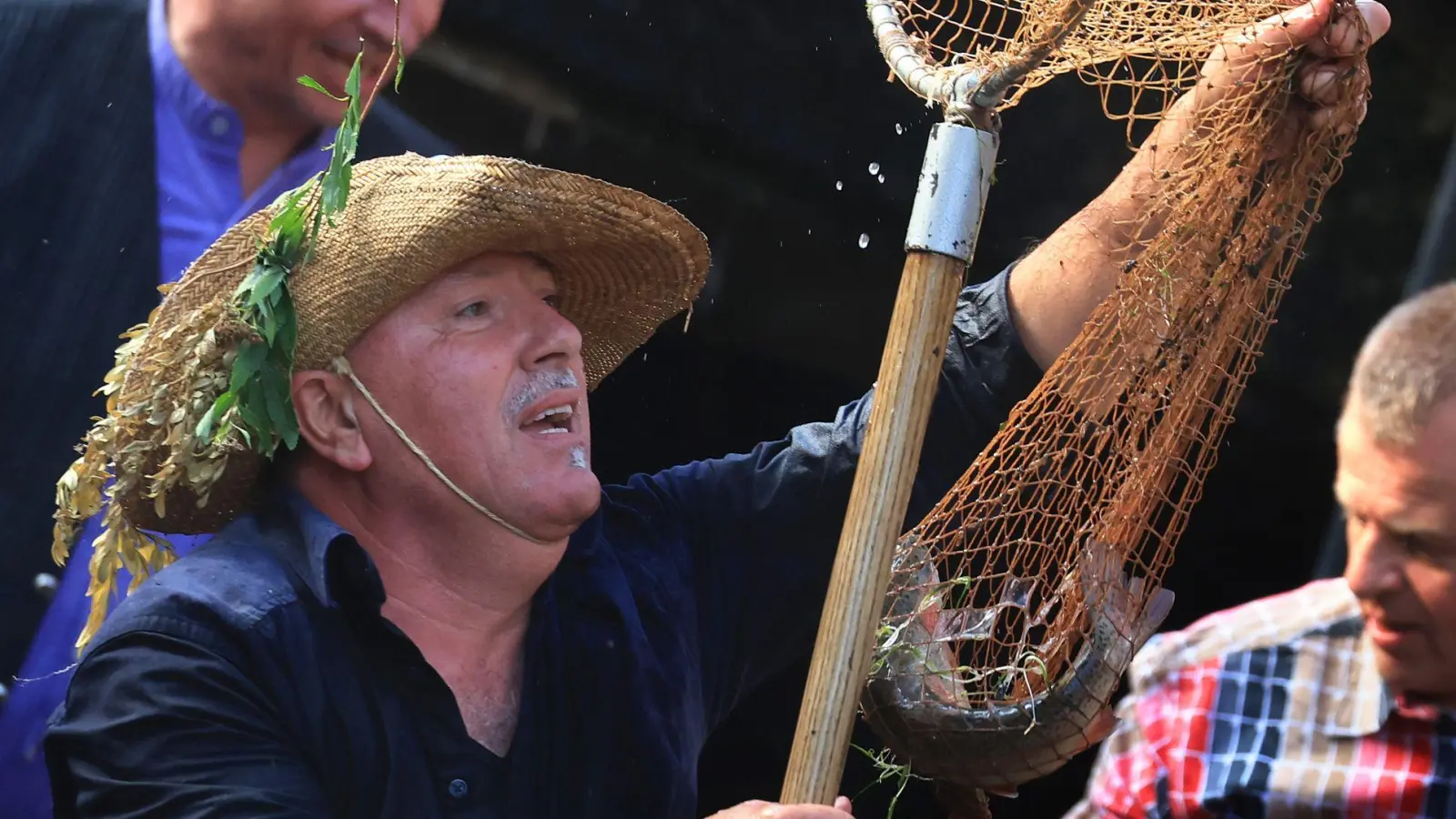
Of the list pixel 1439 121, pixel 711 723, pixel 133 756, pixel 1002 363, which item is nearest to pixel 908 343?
pixel 1002 363

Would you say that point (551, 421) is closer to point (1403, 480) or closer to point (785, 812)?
point (785, 812)

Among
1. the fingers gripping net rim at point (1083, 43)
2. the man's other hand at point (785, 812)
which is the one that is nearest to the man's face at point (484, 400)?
the man's other hand at point (785, 812)

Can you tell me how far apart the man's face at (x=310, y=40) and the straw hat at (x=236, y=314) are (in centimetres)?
22

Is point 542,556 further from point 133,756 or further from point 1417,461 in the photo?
point 1417,461

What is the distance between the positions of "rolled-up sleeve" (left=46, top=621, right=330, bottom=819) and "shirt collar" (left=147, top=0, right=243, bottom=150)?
35.5 inches

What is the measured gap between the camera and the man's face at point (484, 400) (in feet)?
8.46

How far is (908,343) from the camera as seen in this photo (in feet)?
7.61

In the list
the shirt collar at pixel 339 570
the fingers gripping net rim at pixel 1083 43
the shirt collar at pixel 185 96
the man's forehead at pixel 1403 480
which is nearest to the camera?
the man's forehead at pixel 1403 480

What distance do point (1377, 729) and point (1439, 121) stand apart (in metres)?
2.44

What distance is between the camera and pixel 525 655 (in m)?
2.67

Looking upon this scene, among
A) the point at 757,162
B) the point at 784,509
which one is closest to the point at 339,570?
the point at 784,509

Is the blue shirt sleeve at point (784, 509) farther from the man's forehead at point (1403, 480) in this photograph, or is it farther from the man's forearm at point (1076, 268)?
the man's forehead at point (1403, 480)

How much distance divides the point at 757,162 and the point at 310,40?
93cm

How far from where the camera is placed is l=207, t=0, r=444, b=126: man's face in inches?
108
